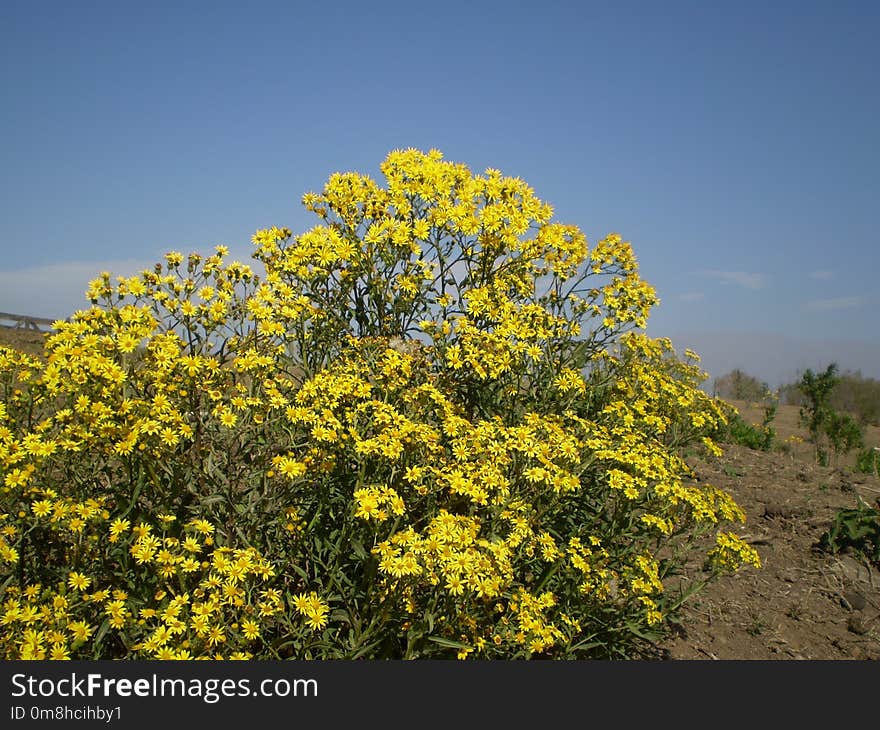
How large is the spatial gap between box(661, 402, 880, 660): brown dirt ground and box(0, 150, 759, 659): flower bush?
0.73 metres

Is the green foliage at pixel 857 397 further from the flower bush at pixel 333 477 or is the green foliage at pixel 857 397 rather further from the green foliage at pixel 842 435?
the flower bush at pixel 333 477

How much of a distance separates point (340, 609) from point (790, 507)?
15.4 ft

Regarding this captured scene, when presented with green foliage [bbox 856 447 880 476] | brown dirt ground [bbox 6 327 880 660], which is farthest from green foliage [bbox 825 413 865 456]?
brown dirt ground [bbox 6 327 880 660]

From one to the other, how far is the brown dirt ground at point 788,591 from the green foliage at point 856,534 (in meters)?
0.09

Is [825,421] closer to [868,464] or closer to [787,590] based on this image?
[868,464]

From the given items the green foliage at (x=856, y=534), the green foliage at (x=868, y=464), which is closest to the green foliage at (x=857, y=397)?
the green foliage at (x=868, y=464)

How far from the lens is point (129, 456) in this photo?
2.65 meters

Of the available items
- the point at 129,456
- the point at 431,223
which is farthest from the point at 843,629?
the point at 129,456

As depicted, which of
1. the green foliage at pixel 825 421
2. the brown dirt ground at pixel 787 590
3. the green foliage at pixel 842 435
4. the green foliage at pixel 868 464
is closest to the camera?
the brown dirt ground at pixel 787 590

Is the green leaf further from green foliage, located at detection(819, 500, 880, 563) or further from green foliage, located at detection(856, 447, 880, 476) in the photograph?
green foliage, located at detection(856, 447, 880, 476)

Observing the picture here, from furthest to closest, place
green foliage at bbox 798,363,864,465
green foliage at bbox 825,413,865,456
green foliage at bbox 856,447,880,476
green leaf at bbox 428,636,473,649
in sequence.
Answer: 1. green foliage at bbox 798,363,864,465
2. green foliage at bbox 825,413,865,456
3. green foliage at bbox 856,447,880,476
4. green leaf at bbox 428,636,473,649

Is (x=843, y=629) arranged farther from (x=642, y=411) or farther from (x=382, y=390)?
(x=382, y=390)

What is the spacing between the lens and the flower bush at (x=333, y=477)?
8.23 feet

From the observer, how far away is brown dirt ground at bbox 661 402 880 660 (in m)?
4.04
